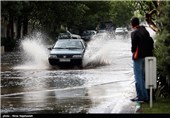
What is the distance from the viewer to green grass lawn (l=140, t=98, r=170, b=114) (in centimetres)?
912

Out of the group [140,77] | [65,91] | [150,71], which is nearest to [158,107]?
[150,71]

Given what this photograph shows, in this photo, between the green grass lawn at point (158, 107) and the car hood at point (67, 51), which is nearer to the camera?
the green grass lawn at point (158, 107)

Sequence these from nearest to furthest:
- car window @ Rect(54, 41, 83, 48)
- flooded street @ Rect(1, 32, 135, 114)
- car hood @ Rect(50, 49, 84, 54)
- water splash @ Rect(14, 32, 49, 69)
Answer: flooded street @ Rect(1, 32, 135, 114)
car hood @ Rect(50, 49, 84, 54)
water splash @ Rect(14, 32, 49, 69)
car window @ Rect(54, 41, 83, 48)

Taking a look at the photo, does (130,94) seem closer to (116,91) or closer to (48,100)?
(116,91)

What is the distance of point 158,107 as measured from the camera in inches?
378

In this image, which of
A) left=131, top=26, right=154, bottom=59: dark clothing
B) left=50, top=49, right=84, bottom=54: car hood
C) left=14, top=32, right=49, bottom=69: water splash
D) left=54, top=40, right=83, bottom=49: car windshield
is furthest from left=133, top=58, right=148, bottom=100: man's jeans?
left=54, top=40, right=83, bottom=49: car windshield

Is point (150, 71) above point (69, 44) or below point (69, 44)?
above

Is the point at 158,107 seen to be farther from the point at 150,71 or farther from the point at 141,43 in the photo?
the point at 141,43

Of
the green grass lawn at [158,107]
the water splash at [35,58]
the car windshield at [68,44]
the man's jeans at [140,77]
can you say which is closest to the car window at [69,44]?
the car windshield at [68,44]

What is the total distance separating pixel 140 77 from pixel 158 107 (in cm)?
93

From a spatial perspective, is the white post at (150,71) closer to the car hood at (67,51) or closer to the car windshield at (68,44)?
the car hood at (67,51)

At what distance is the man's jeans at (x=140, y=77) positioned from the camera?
1017cm

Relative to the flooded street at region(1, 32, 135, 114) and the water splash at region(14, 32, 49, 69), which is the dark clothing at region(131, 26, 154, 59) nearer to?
the flooded street at region(1, 32, 135, 114)

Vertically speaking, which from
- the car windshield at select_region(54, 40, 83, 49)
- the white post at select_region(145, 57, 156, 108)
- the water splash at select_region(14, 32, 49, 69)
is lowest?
the water splash at select_region(14, 32, 49, 69)
